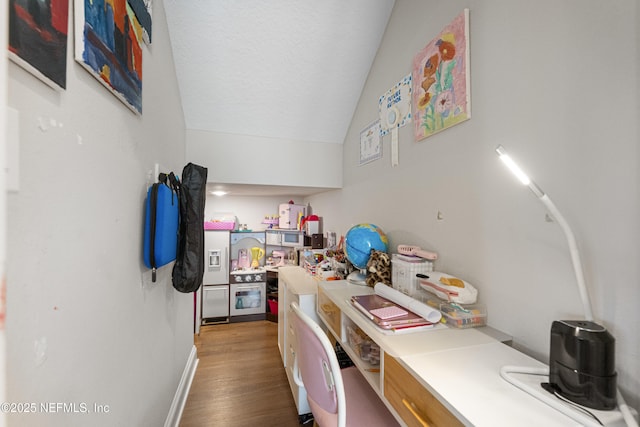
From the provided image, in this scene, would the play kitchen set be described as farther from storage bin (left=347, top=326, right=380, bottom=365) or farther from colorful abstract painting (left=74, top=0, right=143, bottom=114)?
colorful abstract painting (left=74, top=0, right=143, bottom=114)

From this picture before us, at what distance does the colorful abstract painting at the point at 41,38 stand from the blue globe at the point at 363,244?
137cm

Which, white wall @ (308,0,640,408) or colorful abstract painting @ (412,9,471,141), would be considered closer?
white wall @ (308,0,640,408)

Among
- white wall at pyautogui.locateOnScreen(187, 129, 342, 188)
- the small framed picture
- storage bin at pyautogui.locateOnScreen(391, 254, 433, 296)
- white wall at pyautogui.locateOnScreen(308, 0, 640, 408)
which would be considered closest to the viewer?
white wall at pyautogui.locateOnScreen(308, 0, 640, 408)

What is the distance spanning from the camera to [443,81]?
3.76 feet

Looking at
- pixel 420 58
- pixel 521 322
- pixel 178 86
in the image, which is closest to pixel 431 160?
pixel 420 58

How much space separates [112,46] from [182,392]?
6.74 feet

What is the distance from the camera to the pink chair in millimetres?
727

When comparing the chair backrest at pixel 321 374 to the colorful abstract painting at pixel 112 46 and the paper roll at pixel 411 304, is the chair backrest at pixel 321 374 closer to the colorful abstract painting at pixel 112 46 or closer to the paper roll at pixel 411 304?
the paper roll at pixel 411 304

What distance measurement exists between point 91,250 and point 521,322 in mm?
1431

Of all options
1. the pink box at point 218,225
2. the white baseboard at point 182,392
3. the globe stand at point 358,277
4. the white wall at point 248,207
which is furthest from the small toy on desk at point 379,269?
the white wall at point 248,207

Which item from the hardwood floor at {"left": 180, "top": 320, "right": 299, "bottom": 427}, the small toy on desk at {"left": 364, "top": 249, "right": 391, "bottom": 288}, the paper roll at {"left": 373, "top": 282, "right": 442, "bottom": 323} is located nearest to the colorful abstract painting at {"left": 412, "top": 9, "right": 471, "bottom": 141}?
the small toy on desk at {"left": 364, "top": 249, "right": 391, "bottom": 288}

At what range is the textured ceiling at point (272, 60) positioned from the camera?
1486mm

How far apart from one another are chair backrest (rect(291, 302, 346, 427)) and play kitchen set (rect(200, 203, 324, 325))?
1836 mm

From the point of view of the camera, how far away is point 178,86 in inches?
66.6
